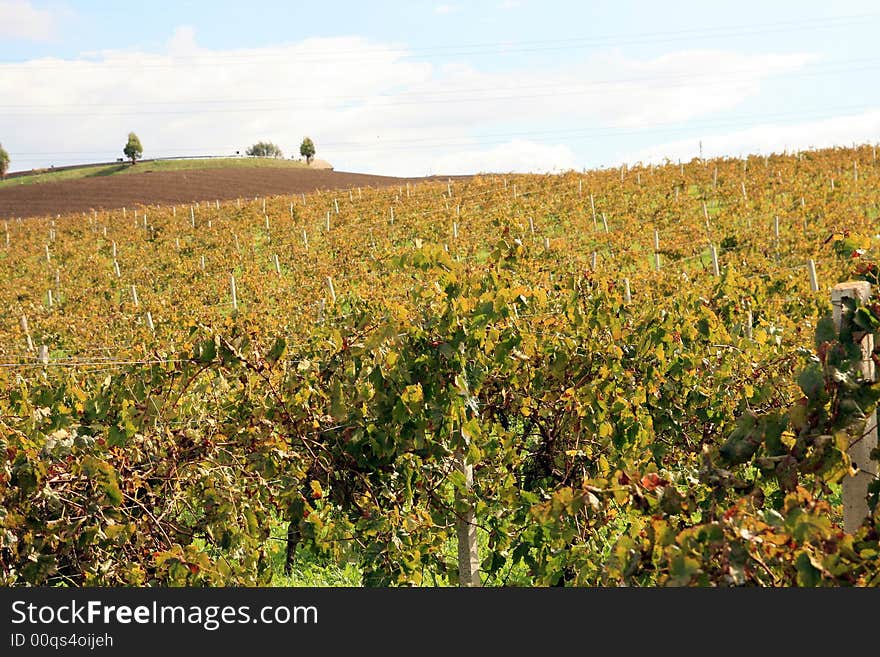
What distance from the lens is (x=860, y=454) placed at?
2992mm

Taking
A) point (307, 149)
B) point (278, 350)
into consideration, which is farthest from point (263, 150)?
point (278, 350)

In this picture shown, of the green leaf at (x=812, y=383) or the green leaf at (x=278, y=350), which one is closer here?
the green leaf at (x=812, y=383)

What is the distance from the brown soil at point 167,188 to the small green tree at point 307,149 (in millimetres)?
16529

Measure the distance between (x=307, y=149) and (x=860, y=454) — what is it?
77.6 metres

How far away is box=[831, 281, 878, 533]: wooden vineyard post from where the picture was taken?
293cm

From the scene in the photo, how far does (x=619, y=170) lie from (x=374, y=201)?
11324 mm

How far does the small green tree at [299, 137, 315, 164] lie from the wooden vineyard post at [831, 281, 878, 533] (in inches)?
3042

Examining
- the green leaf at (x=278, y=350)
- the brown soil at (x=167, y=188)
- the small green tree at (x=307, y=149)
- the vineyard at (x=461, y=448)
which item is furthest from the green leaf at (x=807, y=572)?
the small green tree at (x=307, y=149)

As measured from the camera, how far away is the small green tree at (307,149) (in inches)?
3046

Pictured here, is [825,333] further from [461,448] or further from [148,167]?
[148,167]

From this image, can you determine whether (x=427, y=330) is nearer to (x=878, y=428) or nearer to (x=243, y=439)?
(x=243, y=439)

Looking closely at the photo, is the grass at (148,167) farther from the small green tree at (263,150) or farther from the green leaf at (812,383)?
the green leaf at (812,383)

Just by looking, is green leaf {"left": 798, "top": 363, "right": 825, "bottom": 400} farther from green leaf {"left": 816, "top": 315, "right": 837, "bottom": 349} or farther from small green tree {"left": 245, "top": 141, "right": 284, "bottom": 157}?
small green tree {"left": 245, "top": 141, "right": 284, "bottom": 157}

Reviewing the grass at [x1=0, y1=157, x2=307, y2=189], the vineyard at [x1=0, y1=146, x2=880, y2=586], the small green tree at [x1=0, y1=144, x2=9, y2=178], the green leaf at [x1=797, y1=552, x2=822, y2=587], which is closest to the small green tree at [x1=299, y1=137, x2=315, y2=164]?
the grass at [x1=0, y1=157, x2=307, y2=189]
